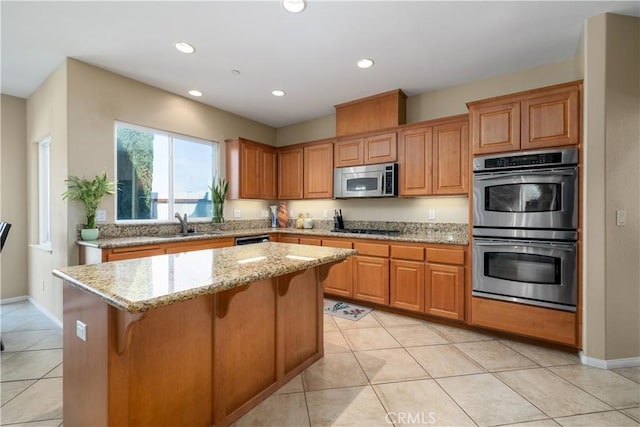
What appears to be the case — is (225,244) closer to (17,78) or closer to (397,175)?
(397,175)

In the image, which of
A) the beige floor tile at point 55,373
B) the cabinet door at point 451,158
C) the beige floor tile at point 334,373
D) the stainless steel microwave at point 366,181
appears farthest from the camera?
the stainless steel microwave at point 366,181

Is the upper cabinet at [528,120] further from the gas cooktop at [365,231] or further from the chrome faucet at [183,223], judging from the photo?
the chrome faucet at [183,223]

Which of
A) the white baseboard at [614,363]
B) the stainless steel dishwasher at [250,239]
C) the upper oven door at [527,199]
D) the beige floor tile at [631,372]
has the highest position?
the upper oven door at [527,199]

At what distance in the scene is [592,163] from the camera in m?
2.28

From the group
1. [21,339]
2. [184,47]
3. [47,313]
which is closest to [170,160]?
[184,47]

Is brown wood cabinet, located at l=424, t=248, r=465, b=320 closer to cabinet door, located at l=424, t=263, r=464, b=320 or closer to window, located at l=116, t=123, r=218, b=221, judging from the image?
cabinet door, located at l=424, t=263, r=464, b=320

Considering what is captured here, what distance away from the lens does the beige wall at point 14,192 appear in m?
3.70

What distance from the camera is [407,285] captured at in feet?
10.7

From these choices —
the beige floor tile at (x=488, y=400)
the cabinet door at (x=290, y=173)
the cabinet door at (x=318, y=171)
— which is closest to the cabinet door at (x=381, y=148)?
the cabinet door at (x=318, y=171)

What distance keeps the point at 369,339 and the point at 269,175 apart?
3062 millimetres

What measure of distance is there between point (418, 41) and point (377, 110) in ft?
4.09

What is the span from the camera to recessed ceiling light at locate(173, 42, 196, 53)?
8.64 ft

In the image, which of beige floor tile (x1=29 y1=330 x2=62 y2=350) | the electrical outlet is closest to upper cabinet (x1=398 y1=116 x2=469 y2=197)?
the electrical outlet

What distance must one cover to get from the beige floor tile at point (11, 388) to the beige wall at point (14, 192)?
248cm
